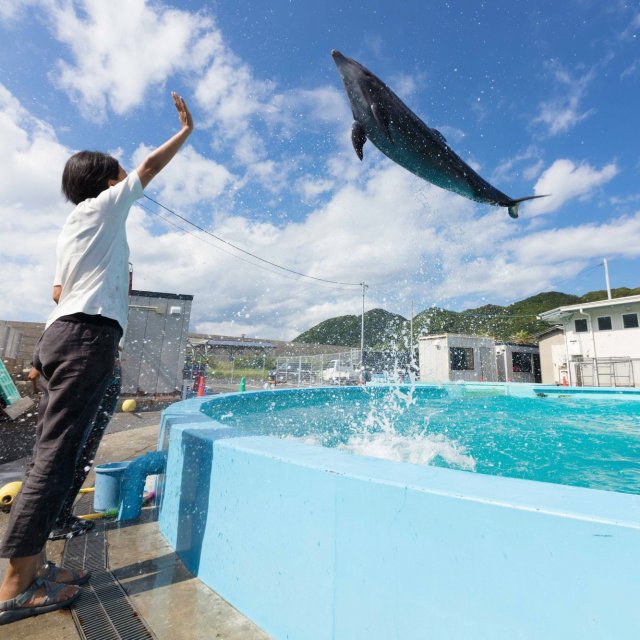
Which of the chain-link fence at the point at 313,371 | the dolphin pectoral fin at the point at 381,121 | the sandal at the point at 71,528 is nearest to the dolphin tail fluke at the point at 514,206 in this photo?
the dolphin pectoral fin at the point at 381,121

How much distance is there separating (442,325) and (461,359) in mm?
17548

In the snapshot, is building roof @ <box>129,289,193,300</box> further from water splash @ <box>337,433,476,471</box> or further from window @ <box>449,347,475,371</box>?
window @ <box>449,347,475,371</box>

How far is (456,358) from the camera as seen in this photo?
2339 centimetres

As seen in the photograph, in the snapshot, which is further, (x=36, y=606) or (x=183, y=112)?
(x=183, y=112)

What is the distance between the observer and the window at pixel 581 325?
20.6m

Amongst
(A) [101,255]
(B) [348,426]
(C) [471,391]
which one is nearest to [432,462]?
(B) [348,426]

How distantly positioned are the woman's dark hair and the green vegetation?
22.7 metres

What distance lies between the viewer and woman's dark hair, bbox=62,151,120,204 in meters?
2.11

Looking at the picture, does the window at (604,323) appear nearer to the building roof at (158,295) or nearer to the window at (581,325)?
the window at (581,325)

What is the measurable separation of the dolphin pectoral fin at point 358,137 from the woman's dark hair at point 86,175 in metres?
3.17

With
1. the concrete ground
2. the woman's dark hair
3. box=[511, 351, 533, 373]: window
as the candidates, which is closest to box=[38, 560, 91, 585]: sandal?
the concrete ground

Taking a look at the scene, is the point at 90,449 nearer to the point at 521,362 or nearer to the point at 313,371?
the point at 313,371

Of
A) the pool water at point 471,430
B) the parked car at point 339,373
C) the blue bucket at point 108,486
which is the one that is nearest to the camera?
the blue bucket at point 108,486

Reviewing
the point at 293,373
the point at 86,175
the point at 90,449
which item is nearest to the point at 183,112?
the point at 86,175
